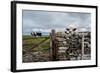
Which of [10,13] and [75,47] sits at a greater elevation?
[10,13]

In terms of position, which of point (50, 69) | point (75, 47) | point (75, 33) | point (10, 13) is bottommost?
point (50, 69)

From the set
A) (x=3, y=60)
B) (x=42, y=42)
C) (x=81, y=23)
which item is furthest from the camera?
(x=81, y=23)

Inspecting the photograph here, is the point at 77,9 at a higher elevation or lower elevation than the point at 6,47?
higher

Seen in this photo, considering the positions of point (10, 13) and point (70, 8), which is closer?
point (10, 13)

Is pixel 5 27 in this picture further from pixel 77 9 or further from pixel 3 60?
pixel 77 9

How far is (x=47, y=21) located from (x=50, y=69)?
346mm

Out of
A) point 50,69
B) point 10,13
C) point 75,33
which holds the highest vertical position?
point 10,13

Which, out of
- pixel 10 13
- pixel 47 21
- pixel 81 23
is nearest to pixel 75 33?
Answer: pixel 81 23

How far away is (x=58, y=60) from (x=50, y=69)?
0.09 meters

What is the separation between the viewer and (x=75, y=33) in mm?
1597

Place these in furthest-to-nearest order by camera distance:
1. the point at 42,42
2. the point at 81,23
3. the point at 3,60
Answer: the point at 81,23 < the point at 42,42 < the point at 3,60

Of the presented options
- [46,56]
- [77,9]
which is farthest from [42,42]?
[77,9]

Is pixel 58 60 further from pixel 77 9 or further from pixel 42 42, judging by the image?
pixel 77 9

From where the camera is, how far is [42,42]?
59.5 inches
